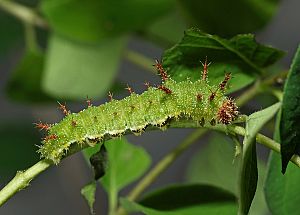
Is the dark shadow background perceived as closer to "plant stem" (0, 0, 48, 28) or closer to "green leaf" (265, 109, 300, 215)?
"plant stem" (0, 0, 48, 28)

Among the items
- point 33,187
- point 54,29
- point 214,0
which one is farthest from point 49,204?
point 214,0

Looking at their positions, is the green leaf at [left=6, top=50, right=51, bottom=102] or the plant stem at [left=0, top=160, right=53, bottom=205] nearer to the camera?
the plant stem at [left=0, top=160, right=53, bottom=205]

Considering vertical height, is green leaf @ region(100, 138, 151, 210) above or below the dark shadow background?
below

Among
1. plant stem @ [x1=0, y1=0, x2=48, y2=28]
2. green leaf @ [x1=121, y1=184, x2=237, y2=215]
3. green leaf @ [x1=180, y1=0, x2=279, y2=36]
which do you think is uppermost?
plant stem @ [x1=0, y1=0, x2=48, y2=28]

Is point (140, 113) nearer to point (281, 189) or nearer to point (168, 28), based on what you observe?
point (281, 189)

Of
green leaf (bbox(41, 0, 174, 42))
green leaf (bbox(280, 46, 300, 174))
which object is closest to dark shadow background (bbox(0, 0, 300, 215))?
green leaf (bbox(41, 0, 174, 42))

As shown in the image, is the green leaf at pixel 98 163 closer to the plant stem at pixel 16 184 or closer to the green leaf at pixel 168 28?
the plant stem at pixel 16 184
